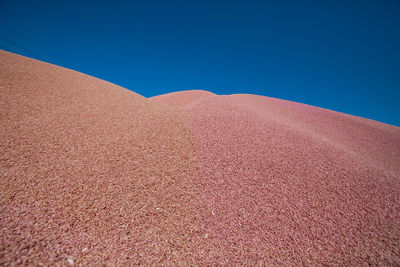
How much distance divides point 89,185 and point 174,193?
3.14 ft

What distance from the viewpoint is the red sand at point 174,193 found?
133cm

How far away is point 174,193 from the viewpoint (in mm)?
1798

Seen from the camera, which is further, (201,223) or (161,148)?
(161,148)

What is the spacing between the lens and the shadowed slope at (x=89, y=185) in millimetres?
1265

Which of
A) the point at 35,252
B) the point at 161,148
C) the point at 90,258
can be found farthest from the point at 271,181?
the point at 35,252

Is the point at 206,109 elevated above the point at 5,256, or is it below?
above

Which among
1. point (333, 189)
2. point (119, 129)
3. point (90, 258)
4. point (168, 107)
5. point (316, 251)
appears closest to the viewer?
point (90, 258)

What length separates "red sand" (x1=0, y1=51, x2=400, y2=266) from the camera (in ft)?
4.35

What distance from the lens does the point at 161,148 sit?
2453 millimetres

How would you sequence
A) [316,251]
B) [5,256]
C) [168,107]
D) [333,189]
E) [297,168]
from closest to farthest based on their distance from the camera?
[5,256] → [316,251] → [333,189] → [297,168] → [168,107]

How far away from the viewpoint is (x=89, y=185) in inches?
67.7

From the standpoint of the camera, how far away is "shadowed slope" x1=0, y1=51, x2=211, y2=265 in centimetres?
126

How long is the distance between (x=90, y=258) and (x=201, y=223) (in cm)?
95

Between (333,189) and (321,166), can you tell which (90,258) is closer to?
(333,189)
